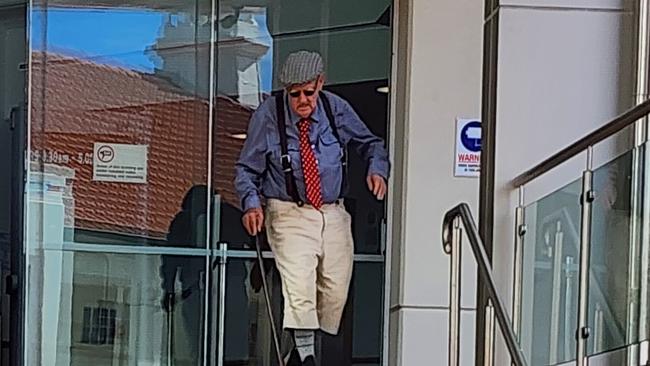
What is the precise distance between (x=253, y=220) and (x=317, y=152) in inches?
19.9

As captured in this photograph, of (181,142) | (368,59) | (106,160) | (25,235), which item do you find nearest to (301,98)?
(368,59)

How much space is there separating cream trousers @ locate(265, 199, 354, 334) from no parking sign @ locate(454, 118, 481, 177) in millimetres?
774

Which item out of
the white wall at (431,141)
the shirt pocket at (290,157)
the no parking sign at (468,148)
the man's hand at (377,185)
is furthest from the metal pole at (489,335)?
the shirt pocket at (290,157)

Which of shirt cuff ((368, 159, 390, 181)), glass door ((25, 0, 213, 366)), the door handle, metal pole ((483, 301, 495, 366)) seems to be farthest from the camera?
the door handle

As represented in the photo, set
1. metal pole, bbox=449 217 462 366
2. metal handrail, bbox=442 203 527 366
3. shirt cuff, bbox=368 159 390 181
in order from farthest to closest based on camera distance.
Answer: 1. shirt cuff, bbox=368 159 390 181
2. metal pole, bbox=449 217 462 366
3. metal handrail, bbox=442 203 527 366

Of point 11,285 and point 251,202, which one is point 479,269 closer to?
point 251,202

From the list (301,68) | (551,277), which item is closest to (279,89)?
(301,68)

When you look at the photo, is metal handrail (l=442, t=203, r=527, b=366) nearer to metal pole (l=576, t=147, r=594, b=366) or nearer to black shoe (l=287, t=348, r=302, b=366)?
metal pole (l=576, t=147, r=594, b=366)

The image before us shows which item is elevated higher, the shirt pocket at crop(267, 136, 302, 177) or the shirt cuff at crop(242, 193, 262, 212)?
the shirt pocket at crop(267, 136, 302, 177)

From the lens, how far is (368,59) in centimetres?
523

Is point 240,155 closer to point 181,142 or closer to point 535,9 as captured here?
point 181,142

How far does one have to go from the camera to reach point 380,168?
5.08 metres

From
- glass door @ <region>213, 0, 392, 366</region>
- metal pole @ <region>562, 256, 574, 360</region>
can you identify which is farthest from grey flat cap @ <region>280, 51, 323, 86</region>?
metal pole @ <region>562, 256, 574, 360</region>

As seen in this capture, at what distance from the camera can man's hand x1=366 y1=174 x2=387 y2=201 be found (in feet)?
16.6
